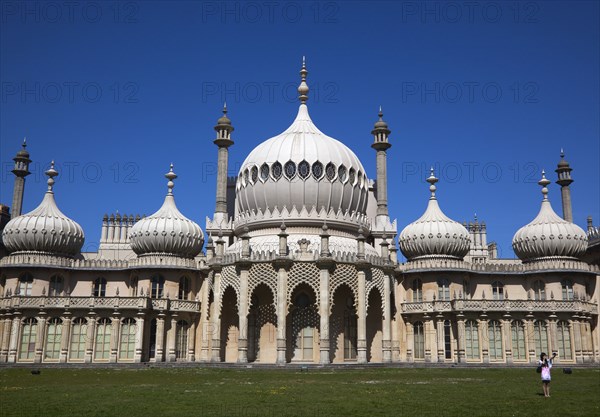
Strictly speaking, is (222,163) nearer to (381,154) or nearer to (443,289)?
(381,154)

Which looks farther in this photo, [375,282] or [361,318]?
[375,282]

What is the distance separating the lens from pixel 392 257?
57.2 m

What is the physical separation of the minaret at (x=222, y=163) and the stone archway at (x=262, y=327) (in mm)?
10949

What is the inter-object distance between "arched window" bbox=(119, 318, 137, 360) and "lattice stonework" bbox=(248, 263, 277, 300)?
10.4m

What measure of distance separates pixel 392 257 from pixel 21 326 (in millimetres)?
30990

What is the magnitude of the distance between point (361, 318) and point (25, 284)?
93.7ft

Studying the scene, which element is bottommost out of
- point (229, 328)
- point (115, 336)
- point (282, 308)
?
point (115, 336)

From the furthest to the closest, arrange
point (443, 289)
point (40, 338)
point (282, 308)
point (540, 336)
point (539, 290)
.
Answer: point (539, 290)
point (443, 289)
point (540, 336)
point (40, 338)
point (282, 308)

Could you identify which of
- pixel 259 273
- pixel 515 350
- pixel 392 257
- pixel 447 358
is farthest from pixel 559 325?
pixel 259 273

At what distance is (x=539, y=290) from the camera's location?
58906 millimetres

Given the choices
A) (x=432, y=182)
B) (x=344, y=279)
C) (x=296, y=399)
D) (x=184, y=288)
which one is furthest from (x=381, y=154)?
(x=296, y=399)

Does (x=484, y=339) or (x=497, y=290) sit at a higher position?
(x=497, y=290)

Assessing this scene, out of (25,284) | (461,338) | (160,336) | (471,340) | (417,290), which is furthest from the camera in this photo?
(417,290)

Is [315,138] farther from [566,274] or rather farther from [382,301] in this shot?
[566,274]
